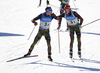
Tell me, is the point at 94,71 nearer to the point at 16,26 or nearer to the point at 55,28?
the point at 55,28

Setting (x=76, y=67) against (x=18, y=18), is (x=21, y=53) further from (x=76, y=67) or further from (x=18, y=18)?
(x=18, y=18)

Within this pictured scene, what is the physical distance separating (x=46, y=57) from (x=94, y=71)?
7.57ft

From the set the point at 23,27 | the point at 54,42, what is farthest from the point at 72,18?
the point at 23,27

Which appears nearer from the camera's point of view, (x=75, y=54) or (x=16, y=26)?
(x=75, y=54)

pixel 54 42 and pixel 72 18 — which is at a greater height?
pixel 72 18

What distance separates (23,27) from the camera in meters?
12.5

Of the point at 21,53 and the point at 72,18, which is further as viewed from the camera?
the point at 21,53

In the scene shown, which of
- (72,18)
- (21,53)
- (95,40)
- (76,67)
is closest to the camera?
(76,67)

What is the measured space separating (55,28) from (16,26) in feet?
10.4

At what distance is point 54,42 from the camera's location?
9.24m

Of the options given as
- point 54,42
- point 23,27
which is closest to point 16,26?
point 23,27

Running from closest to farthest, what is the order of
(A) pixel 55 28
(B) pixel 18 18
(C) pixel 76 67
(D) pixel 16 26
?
(C) pixel 76 67 → (A) pixel 55 28 → (D) pixel 16 26 → (B) pixel 18 18

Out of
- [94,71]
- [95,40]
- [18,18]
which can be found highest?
[18,18]

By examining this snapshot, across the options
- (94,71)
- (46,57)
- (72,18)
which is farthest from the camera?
(46,57)
